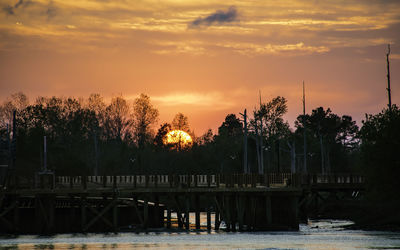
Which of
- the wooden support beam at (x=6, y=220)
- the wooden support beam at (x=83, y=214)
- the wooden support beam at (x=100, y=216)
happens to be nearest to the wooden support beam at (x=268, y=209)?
the wooden support beam at (x=100, y=216)

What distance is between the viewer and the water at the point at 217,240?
58.3 m

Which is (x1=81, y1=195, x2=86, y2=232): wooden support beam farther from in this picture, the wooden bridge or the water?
the water

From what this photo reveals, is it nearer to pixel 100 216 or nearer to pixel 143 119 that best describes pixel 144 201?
pixel 100 216

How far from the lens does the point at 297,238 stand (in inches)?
2514

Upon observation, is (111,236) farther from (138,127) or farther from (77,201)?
(138,127)

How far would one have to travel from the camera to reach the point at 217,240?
6288 centimetres

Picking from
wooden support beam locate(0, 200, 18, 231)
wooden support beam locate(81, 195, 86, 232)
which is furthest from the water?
wooden support beam locate(0, 200, 18, 231)

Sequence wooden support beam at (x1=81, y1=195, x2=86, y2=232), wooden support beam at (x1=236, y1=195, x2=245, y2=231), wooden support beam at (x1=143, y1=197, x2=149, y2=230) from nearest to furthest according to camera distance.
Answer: wooden support beam at (x1=81, y1=195, x2=86, y2=232), wooden support beam at (x1=143, y1=197, x2=149, y2=230), wooden support beam at (x1=236, y1=195, x2=245, y2=231)

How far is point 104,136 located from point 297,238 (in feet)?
272

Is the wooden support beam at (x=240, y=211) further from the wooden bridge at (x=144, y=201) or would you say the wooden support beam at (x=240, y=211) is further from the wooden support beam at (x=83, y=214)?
the wooden support beam at (x=83, y=214)

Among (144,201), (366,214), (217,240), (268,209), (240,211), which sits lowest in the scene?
(217,240)

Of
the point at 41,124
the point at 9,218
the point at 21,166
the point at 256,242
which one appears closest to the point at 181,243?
the point at 256,242

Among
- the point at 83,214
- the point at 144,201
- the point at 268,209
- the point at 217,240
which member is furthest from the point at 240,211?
the point at 83,214

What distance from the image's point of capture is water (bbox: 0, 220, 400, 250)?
191 ft
